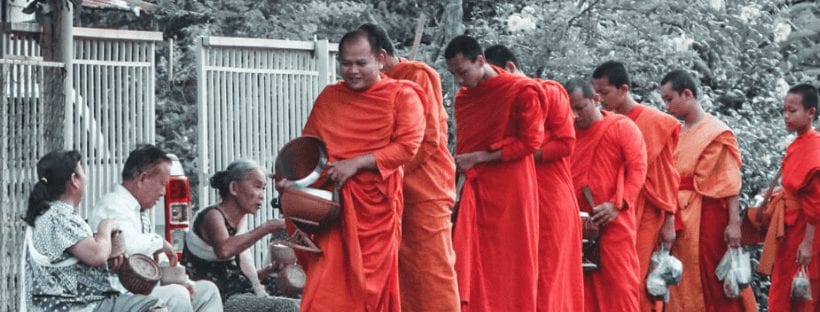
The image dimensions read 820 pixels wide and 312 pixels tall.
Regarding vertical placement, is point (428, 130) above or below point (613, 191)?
above

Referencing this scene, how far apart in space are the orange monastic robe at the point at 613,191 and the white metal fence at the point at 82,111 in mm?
2789

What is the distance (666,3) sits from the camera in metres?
12.9

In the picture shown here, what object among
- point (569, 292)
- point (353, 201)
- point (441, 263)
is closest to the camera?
point (353, 201)

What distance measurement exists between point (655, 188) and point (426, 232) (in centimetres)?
249

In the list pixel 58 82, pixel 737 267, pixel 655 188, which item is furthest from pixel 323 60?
pixel 737 267

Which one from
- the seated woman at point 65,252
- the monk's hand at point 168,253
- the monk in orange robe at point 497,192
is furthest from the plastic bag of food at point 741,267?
the seated woman at point 65,252

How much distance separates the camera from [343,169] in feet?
24.8

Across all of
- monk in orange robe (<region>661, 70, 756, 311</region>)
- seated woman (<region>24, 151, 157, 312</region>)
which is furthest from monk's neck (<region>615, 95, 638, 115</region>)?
seated woman (<region>24, 151, 157, 312</region>)

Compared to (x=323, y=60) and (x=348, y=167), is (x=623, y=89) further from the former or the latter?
(x=348, y=167)

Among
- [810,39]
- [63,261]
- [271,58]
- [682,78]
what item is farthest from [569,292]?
[810,39]

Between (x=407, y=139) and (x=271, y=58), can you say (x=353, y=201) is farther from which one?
(x=271, y=58)

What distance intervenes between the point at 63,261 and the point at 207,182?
10.4 feet

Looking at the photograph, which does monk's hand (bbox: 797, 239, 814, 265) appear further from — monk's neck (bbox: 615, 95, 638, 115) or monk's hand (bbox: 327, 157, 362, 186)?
monk's hand (bbox: 327, 157, 362, 186)

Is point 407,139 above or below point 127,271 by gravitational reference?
above
